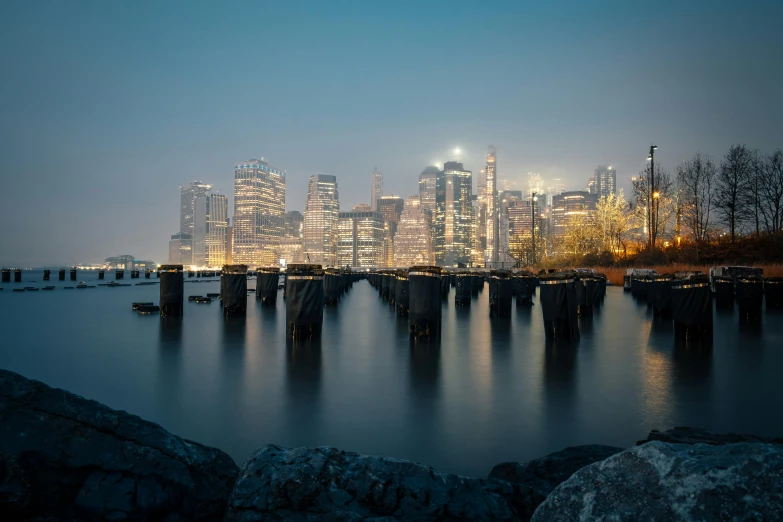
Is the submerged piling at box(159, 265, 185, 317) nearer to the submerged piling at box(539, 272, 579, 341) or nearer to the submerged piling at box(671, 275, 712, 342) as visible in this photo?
the submerged piling at box(539, 272, 579, 341)

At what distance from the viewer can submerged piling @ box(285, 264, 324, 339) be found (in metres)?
10.5

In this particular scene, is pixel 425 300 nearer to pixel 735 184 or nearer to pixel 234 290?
pixel 234 290

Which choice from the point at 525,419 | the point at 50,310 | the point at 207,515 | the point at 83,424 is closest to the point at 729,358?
the point at 525,419

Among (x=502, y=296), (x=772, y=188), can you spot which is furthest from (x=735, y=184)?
(x=502, y=296)

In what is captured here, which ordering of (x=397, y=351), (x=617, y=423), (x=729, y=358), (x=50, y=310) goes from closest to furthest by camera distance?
(x=617, y=423) → (x=729, y=358) → (x=397, y=351) → (x=50, y=310)

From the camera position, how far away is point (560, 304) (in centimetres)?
1071

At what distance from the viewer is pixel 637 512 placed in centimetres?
174

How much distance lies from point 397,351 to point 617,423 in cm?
530

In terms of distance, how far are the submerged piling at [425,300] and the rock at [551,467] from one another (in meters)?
7.26

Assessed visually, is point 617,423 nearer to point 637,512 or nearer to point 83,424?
point 637,512

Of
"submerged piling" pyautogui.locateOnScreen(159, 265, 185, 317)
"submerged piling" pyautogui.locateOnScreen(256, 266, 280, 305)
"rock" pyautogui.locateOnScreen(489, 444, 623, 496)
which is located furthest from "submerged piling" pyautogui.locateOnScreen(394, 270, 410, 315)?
"rock" pyautogui.locateOnScreen(489, 444, 623, 496)

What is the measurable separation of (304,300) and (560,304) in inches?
224

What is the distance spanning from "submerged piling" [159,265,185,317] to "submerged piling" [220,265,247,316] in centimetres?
142

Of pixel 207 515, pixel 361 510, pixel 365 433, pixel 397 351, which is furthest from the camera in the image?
pixel 397 351
